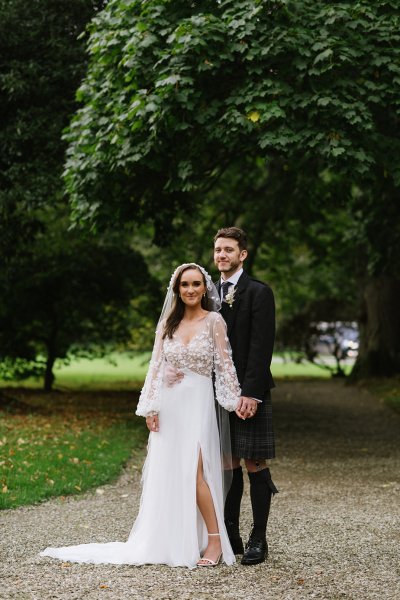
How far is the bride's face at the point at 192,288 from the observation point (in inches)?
220

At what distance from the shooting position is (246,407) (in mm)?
5465

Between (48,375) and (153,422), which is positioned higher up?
(153,422)

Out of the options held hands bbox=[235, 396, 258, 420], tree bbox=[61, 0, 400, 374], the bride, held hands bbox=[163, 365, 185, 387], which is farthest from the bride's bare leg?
tree bbox=[61, 0, 400, 374]

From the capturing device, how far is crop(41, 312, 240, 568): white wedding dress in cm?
549

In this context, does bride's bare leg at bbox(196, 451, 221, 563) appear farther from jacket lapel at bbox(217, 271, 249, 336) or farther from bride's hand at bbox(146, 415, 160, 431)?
jacket lapel at bbox(217, 271, 249, 336)

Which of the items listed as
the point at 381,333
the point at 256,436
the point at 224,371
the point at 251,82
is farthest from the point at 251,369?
the point at 381,333

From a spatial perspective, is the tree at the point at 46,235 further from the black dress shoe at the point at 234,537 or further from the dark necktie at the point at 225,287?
the black dress shoe at the point at 234,537

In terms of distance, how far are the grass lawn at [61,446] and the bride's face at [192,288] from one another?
3.06 meters

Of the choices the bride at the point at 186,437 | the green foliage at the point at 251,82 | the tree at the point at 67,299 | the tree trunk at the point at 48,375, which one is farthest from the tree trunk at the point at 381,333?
the bride at the point at 186,437

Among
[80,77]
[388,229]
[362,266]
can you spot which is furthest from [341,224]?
[80,77]

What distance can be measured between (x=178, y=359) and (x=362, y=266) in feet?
62.7

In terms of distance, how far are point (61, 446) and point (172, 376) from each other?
18.0 feet

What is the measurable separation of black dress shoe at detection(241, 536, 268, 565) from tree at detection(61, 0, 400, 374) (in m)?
5.20

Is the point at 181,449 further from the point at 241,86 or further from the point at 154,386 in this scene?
the point at 241,86
